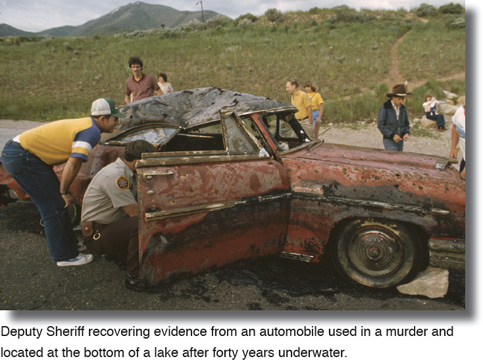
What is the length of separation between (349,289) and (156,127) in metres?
2.61

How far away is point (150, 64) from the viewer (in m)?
20.7

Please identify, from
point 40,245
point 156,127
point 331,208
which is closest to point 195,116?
point 156,127

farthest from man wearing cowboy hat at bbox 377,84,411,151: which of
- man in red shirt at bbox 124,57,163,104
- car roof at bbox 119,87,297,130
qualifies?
man in red shirt at bbox 124,57,163,104

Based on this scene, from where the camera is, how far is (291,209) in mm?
2760

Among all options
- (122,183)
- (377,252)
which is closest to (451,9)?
(377,252)

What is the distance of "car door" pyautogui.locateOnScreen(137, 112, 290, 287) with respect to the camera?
232 cm

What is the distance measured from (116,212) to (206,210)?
965 millimetres

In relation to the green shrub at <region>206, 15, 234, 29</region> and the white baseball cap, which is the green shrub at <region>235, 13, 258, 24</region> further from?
the white baseball cap

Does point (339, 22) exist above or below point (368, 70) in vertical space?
above

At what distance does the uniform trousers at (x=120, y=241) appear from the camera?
267 cm

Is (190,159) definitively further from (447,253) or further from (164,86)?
(164,86)

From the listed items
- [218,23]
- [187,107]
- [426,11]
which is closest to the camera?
[187,107]

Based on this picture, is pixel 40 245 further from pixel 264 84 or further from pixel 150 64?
pixel 150 64

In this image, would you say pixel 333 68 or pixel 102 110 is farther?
pixel 333 68
